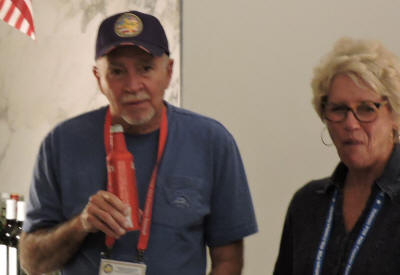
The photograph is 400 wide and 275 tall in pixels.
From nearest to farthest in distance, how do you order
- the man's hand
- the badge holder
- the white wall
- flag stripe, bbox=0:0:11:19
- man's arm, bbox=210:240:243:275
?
the man's hand, the badge holder, man's arm, bbox=210:240:243:275, flag stripe, bbox=0:0:11:19, the white wall

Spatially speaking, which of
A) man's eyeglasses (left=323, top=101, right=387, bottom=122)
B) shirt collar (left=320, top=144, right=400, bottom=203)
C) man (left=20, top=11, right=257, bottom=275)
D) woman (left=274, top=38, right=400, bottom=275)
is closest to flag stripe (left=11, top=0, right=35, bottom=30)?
man (left=20, top=11, right=257, bottom=275)

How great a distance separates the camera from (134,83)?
184cm

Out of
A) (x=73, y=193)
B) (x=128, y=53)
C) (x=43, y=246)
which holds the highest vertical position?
(x=128, y=53)

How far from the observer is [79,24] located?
153 inches

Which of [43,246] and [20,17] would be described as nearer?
[43,246]

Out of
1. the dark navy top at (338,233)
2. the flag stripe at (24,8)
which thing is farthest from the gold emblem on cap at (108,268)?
the flag stripe at (24,8)

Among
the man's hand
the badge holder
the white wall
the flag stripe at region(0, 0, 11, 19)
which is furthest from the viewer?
the white wall

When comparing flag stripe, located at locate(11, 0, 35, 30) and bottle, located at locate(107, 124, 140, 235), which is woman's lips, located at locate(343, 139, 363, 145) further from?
flag stripe, located at locate(11, 0, 35, 30)

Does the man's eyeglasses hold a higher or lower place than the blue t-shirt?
higher

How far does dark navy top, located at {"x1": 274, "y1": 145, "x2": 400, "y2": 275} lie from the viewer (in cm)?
172

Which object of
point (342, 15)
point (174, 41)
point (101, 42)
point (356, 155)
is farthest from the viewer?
point (174, 41)

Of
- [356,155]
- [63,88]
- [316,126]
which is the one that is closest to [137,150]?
[356,155]

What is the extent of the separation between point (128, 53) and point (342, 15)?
1740 millimetres

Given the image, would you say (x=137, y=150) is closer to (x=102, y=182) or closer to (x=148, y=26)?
(x=102, y=182)
